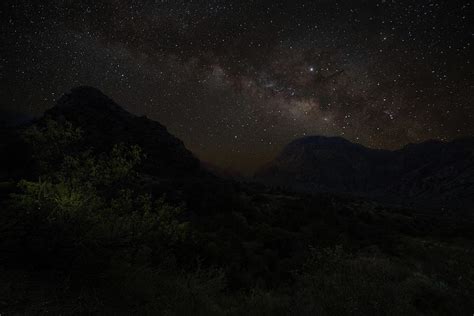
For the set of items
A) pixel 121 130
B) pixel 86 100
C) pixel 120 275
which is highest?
pixel 86 100

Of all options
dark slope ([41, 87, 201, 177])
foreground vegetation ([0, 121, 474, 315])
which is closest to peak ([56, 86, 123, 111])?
dark slope ([41, 87, 201, 177])

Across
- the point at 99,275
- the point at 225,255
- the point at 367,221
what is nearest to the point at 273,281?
the point at 225,255

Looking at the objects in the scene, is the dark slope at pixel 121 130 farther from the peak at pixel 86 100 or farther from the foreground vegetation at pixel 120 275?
the foreground vegetation at pixel 120 275

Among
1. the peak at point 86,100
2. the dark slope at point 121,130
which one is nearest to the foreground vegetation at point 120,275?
the dark slope at point 121,130

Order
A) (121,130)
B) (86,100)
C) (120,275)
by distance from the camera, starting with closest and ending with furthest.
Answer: (120,275), (121,130), (86,100)

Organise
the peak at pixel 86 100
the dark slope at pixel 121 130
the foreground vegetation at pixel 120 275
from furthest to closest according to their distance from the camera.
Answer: the peak at pixel 86 100, the dark slope at pixel 121 130, the foreground vegetation at pixel 120 275

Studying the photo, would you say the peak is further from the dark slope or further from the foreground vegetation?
the foreground vegetation

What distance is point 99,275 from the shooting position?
582cm

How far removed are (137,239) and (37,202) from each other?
2.35 meters

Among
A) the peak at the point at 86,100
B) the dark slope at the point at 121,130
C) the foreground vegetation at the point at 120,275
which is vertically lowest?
the foreground vegetation at the point at 120,275

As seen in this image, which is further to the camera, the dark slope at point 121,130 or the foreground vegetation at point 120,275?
the dark slope at point 121,130

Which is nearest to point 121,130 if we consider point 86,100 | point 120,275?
point 86,100

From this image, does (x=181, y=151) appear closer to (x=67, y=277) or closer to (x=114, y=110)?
(x=114, y=110)

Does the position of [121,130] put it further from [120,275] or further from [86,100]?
[120,275]
